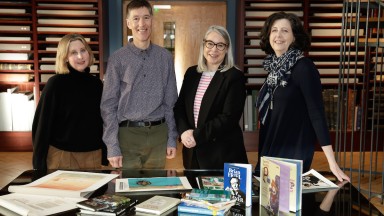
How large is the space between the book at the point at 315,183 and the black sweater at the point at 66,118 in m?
1.19

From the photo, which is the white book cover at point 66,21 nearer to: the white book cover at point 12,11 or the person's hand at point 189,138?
the white book cover at point 12,11

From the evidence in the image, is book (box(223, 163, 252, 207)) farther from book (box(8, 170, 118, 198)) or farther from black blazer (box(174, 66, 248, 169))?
black blazer (box(174, 66, 248, 169))

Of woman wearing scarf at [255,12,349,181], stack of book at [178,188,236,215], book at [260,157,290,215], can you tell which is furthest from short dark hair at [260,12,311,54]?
stack of book at [178,188,236,215]

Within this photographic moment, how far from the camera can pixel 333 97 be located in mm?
5512

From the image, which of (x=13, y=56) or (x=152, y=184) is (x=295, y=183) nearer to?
(x=152, y=184)

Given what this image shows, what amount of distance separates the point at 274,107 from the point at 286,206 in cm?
85

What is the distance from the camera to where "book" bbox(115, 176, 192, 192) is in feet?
5.45

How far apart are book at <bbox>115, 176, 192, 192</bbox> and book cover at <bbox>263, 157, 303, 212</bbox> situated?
0.42 meters

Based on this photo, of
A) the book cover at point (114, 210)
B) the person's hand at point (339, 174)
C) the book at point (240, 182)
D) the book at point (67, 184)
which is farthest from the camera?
the person's hand at point (339, 174)

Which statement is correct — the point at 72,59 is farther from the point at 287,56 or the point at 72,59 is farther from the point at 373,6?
the point at 373,6

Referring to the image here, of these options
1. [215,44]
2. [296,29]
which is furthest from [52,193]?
[296,29]

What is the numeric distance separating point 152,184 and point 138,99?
75 cm

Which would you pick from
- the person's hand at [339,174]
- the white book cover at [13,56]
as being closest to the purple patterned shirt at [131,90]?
the person's hand at [339,174]

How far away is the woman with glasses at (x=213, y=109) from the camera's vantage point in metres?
2.30
